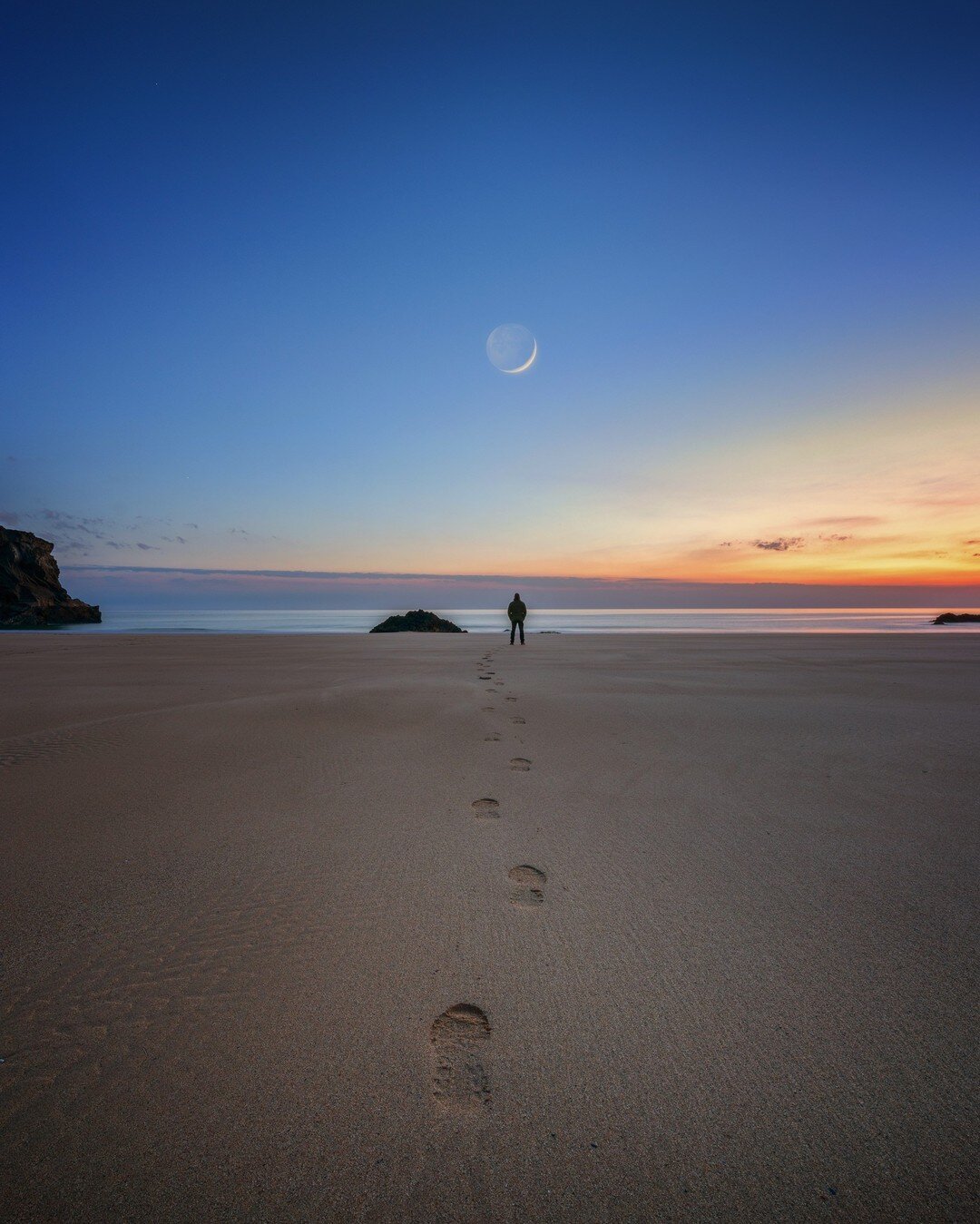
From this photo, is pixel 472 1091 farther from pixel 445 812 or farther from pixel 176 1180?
pixel 445 812

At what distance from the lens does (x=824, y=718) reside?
5.66m

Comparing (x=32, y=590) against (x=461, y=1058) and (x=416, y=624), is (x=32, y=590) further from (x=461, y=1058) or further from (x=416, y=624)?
(x=461, y=1058)

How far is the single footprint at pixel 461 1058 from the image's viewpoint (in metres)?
1.38

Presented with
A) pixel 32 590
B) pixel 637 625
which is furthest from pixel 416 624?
pixel 32 590

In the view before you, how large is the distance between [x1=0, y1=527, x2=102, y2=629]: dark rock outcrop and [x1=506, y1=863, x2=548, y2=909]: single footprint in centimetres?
4392

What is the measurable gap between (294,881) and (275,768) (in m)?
1.70

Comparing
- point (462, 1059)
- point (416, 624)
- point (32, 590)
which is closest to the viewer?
point (462, 1059)

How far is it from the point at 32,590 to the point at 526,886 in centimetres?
5232

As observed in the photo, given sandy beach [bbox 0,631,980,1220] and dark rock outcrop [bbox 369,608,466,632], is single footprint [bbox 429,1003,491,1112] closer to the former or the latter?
sandy beach [bbox 0,631,980,1220]

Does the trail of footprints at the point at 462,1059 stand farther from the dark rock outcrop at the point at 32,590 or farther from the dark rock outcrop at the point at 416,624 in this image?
the dark rock outcrop at the point at 32,590

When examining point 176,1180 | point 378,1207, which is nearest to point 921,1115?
point 378,1207

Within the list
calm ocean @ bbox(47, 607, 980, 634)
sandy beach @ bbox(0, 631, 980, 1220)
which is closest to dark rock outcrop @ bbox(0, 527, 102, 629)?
calm ocean @ bbox(47, 607, 980, 634)

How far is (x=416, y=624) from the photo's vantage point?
25.9 metres

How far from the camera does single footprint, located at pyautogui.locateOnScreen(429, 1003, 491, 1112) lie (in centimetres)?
138
